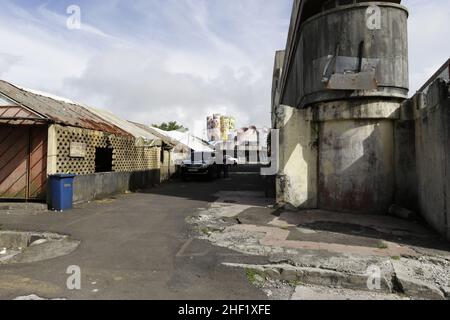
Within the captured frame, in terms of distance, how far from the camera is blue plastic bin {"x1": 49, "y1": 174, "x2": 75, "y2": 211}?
377 inches

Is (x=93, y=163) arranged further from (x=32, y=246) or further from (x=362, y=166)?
(x=362, y=166)

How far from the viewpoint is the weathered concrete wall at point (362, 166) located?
28.2 feet

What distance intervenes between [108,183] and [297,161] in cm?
735

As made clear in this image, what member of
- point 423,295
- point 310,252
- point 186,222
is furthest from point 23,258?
point 423,295

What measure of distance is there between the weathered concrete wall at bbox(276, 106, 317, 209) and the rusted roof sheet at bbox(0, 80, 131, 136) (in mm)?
6765

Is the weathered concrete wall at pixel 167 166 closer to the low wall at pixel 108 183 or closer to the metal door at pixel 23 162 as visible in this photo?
the low wall at pixel 108 183

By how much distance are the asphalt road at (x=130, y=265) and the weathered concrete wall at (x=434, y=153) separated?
373cm

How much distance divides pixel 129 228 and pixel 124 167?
24.8 ft

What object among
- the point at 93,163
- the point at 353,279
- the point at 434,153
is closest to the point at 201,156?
the point at 93,163

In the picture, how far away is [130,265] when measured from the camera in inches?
203

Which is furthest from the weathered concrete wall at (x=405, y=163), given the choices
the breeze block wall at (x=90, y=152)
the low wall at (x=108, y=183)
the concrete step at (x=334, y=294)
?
the breeze block wall at (x=90, y=152)

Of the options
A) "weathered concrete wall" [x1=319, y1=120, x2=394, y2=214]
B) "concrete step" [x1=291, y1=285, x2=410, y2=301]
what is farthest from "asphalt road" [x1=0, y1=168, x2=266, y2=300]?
"weathered concrete wall" [x1=319, y1=120, x2=394, y2=214]

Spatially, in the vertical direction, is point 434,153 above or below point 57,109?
below

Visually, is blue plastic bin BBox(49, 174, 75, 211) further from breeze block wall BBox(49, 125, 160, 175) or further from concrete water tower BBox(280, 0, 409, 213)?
concrete water tower BBox(280, 0, 409, 213)
